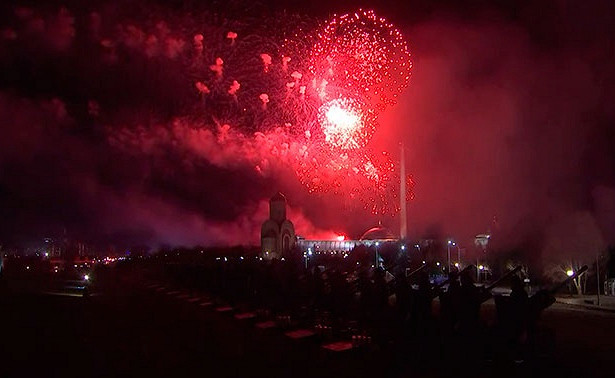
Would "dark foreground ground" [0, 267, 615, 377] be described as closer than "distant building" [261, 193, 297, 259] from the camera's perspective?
Yes

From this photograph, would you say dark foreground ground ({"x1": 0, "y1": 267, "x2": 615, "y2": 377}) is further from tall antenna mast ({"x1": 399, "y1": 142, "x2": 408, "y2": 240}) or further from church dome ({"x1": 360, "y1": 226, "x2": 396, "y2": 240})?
church dome ({"x1": 360, "y1": 226, "x2": 396, "y2": 240})


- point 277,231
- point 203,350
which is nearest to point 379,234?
point 277,231

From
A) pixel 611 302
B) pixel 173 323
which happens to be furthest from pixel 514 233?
pixel 173 323

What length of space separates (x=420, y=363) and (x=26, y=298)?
21833mm

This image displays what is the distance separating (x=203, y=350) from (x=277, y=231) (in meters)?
80.0

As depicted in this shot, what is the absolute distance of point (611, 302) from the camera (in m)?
25.7

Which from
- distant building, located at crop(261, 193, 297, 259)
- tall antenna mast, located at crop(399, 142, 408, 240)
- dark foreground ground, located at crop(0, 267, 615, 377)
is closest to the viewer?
dark foreground ground, located at crop(0, 267, 615, 377)

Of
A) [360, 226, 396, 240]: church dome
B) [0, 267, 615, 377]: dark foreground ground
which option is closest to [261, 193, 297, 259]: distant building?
[360, 226, 396, 240]: church dome

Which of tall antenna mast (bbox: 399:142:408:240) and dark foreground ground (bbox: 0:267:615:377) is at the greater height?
tall antenna mast (bbox: 399:142:408:240)

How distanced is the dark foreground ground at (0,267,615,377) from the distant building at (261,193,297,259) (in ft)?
230

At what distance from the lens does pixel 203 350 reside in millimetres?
12672

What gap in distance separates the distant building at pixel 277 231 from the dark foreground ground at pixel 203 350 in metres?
70.0

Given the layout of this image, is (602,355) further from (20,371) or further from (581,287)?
(581,287)

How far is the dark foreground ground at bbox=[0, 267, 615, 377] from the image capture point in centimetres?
1017
